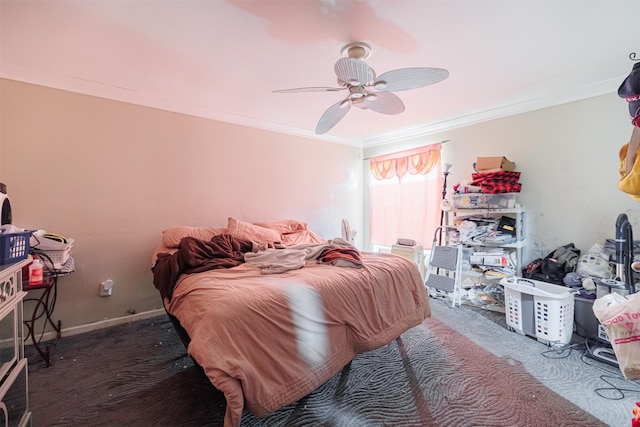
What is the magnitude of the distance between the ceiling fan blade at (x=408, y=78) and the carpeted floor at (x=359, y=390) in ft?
6.49

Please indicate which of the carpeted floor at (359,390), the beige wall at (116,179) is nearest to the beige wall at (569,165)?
the carpeted floor at (359,390)

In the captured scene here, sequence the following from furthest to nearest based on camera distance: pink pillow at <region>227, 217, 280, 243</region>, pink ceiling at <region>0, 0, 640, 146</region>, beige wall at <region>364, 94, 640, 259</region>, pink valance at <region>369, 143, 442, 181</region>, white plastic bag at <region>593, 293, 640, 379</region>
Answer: pink valance at <region>369, 143, 442, 181</region>, pink pillow at <region>227, 217, 280, 243</region>, beige wall at <region>364, 94, 640, 259</region>, pink ceiling at <region>0, 0, 640, 146</region>, white plastic bag at <region>593, 293, 640, 379</region>

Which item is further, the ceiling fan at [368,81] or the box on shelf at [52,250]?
the box on shelf at [52,250]

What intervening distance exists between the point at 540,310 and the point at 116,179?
4.02m

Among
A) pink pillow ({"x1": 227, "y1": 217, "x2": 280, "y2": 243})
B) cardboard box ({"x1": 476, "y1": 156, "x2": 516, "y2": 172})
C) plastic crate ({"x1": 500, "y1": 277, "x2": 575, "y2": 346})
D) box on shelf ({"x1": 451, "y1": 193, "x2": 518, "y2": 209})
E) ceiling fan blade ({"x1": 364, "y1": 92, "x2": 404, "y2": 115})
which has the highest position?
ceiling fan blade ({"x1": 364, "y1": 92, "x2": 404, "y2": 115})

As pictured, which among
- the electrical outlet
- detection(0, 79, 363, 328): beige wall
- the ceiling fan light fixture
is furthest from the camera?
the electrical outlet

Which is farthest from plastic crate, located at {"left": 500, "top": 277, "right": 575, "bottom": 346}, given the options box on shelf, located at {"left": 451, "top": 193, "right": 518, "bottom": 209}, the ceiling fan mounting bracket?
the ceiling fan mounting bracket

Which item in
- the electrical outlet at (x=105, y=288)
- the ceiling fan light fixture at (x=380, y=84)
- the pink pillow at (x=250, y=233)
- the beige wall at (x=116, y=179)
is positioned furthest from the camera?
the pink pillow at (x=250, y=233)

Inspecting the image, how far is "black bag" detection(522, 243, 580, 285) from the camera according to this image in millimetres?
2520

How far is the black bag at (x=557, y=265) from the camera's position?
8.27 feet

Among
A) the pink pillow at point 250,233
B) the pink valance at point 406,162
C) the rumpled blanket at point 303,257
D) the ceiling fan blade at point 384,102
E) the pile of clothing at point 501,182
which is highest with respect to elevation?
the ceiling fan blade at point 384,102

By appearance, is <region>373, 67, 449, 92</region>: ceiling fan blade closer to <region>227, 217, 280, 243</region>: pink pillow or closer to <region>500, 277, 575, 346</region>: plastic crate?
<region>227, 217, 280, 243</region>: pink pillow

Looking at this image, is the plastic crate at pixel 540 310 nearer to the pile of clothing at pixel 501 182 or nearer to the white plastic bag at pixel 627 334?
the white plastic bag at pixel 627 334

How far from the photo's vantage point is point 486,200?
3.00 m
